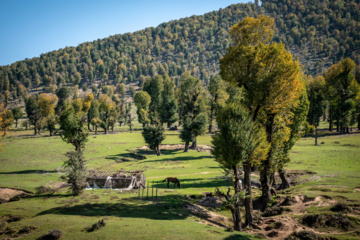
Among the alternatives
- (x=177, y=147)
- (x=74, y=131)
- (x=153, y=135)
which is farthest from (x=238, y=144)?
(x=177, y=147)

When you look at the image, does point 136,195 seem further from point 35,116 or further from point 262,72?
point 35,116

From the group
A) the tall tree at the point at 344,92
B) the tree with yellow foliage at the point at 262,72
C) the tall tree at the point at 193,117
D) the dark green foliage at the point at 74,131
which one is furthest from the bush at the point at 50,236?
the tall tree at the point at 344,92

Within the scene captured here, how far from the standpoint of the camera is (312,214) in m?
22.5

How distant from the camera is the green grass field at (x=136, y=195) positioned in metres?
19.2

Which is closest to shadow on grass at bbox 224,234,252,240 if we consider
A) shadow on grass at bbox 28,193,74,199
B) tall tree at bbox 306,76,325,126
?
shadow on grass at bbox 28,193,74,199

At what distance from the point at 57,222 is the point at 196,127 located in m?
52.7

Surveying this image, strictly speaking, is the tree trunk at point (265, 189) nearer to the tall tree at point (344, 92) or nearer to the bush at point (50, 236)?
the bush at point (50, 236)

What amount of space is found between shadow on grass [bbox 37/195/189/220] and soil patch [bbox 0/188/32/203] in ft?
28.3

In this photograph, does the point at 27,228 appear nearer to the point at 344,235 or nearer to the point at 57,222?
the point at 57,222

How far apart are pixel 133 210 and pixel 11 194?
1975cm

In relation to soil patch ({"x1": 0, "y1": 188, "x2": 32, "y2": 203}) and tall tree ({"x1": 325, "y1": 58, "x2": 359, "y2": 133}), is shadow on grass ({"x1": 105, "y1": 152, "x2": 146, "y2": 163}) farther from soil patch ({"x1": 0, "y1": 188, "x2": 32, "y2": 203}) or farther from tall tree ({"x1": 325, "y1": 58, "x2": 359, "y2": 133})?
tall tree ({"x1": 325, "y1": 58, "x2": 359, "y2": 133})

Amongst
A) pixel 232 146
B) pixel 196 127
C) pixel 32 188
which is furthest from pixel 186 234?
pixel 196 127

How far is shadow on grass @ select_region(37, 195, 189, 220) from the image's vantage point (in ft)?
76.1

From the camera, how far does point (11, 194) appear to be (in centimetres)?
3047
